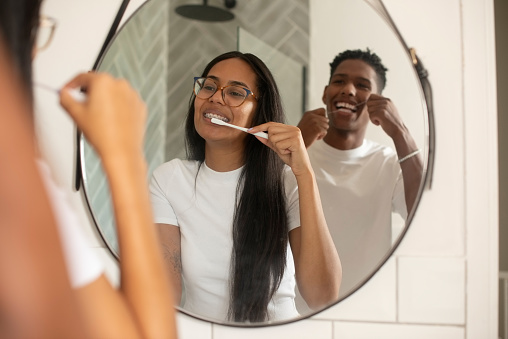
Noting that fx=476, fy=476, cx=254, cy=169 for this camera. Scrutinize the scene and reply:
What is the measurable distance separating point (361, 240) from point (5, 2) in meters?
0.56

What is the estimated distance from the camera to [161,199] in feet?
2.57

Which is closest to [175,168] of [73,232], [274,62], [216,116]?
[216,116]

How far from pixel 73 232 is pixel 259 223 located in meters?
0.35

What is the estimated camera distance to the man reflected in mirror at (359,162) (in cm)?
71

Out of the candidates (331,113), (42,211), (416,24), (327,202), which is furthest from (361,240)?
(42,211)

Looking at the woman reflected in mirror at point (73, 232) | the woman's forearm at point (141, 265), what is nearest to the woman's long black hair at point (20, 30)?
the woman reflected in mirror at point (73, 232)

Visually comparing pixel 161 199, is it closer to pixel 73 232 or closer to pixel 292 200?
pixel 292 200

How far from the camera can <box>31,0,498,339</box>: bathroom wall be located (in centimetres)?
71

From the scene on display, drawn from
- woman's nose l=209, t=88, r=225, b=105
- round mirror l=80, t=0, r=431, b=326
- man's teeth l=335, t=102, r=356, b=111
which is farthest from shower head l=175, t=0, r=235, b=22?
man's teeth l=335, t=102, r=356, b=111

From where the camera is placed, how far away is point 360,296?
2.42ft

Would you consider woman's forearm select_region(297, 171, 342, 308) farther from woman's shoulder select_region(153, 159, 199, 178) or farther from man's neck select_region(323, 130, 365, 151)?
woman's shoulder select_region(153, 159, 199, 178)

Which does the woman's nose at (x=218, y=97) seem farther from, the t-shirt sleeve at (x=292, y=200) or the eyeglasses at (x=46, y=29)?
the eyeglasses at (x=46, y=29)

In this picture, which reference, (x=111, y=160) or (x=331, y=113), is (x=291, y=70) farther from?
(x=111, y=160)

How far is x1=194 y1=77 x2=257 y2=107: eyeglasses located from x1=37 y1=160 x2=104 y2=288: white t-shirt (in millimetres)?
354
